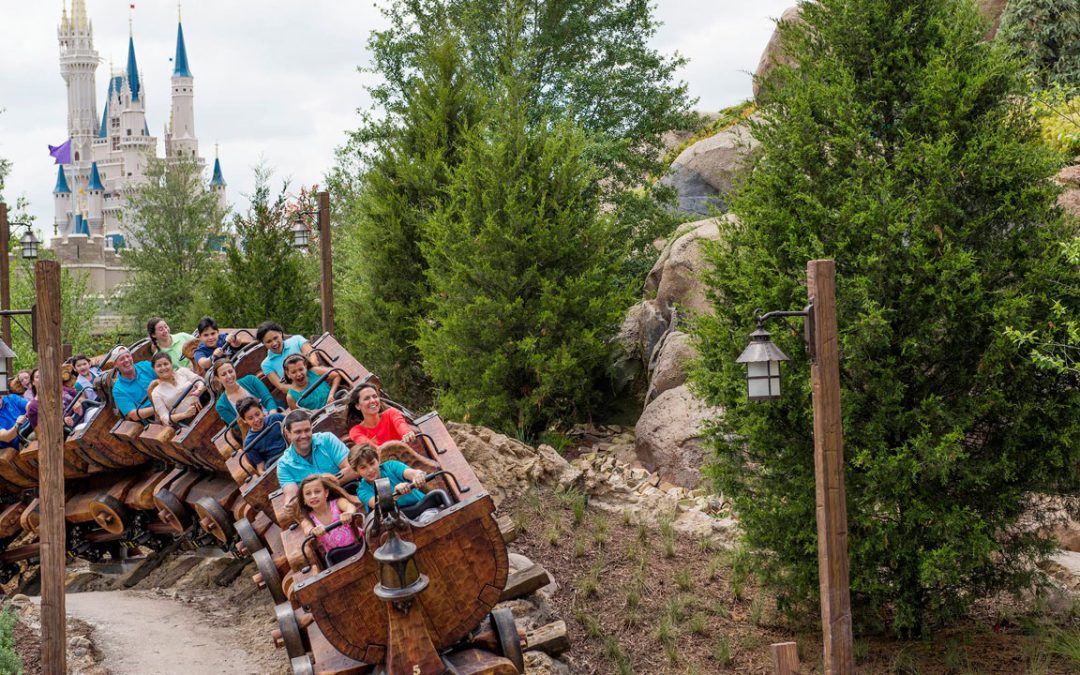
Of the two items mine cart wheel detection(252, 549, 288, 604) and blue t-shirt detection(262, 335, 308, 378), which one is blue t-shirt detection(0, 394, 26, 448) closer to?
blue t-shirt detection(262, 335, 308, 378)

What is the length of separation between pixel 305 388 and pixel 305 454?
2.73m

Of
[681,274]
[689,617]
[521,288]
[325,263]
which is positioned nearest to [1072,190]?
[681,274]

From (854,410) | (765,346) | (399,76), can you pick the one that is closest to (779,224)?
(854,410)

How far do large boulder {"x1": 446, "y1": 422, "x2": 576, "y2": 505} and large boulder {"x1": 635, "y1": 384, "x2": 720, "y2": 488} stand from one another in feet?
4.90

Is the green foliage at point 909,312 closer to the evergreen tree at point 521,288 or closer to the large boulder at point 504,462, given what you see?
the large boulder at point 504,462

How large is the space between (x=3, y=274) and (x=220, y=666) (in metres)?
13.4

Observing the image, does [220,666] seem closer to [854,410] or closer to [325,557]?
[325,557]

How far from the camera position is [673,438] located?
535 inches

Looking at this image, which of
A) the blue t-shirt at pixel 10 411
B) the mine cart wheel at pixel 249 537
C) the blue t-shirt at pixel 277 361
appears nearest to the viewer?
the mine cart wheel at pixel 249 537

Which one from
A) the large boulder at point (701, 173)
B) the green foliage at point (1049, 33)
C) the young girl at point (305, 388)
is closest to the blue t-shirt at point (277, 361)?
the young girl at point (305, 388)

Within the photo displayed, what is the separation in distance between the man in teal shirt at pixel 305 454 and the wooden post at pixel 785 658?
3.44 m

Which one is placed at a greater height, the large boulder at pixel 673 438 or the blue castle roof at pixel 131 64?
the blue castle roof at pixel 131 64

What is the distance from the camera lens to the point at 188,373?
12.0 m

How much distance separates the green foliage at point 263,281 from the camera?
2084 cm
